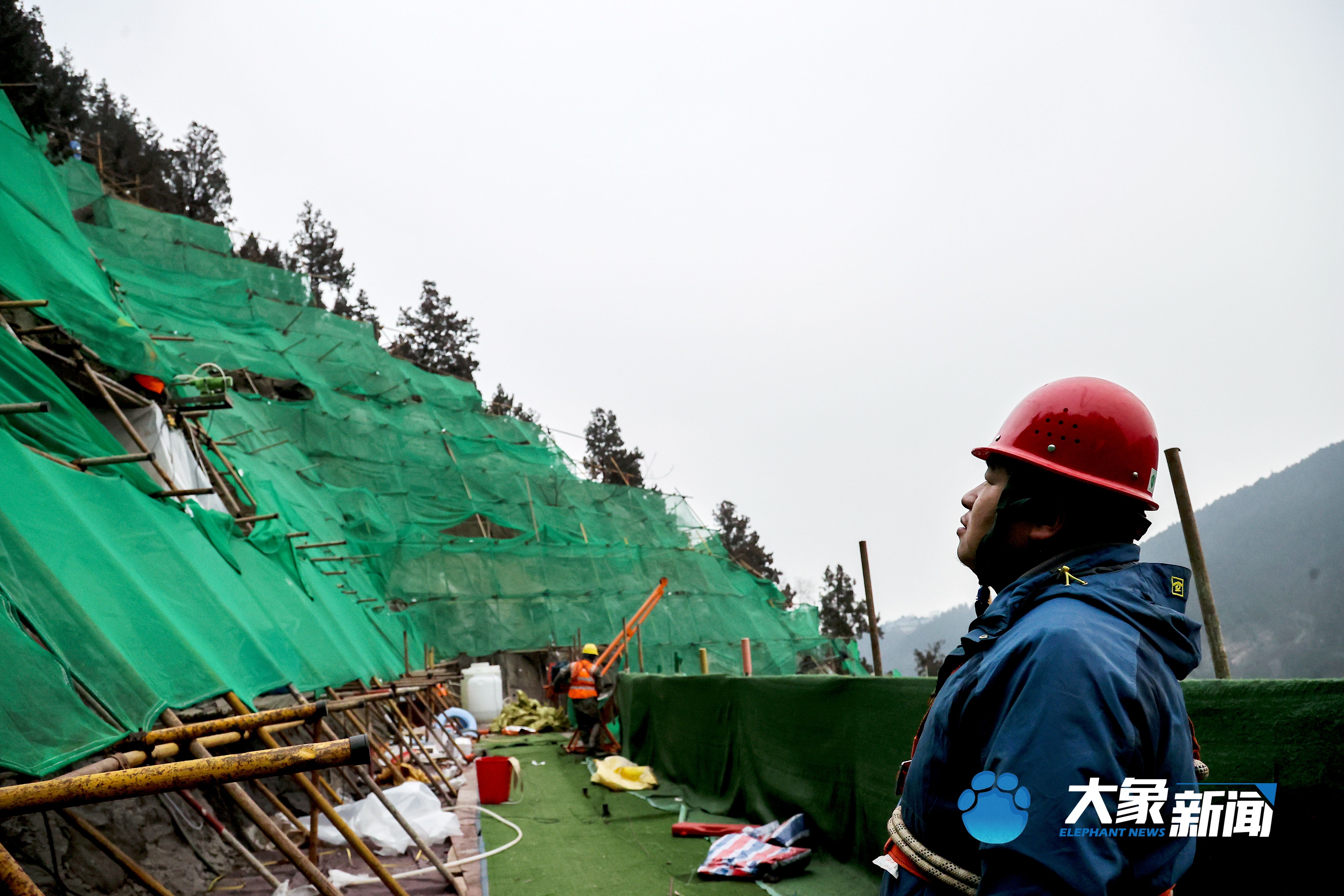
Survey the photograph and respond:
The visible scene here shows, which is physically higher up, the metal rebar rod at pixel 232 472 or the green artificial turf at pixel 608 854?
the metal rebar rod at pixel 232 472

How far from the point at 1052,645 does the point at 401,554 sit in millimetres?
26799

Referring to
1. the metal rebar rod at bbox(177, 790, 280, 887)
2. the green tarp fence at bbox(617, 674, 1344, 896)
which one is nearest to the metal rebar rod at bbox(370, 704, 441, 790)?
the green tarp fence at bbox(617, 674, 1344, 896)

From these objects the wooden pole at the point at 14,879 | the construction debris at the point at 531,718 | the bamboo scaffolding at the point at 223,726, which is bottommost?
the construction debris at the point at 531,718

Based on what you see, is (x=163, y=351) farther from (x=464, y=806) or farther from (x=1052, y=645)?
(x=1052, y=645)

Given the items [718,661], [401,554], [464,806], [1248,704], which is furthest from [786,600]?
[1248,704]

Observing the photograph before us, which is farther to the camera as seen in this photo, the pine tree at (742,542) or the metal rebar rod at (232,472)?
the pine tree at (742,542)

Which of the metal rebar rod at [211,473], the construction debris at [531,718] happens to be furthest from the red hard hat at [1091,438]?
the construction debris at [531,718]

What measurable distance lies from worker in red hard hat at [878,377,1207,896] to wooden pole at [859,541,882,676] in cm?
871

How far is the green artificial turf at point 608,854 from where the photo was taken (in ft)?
19.8

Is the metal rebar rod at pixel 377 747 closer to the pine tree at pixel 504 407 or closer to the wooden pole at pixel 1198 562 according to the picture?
the wooden pole at pixel 1198 562

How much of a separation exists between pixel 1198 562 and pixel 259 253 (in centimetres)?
4809

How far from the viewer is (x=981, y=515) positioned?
1.69 m

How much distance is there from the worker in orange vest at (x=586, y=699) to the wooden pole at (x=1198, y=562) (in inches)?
432

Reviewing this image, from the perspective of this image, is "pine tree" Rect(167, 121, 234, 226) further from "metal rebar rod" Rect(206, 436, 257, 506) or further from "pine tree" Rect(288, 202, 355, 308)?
"metal rebar rod" Rect(206, 436, 257, 506)
